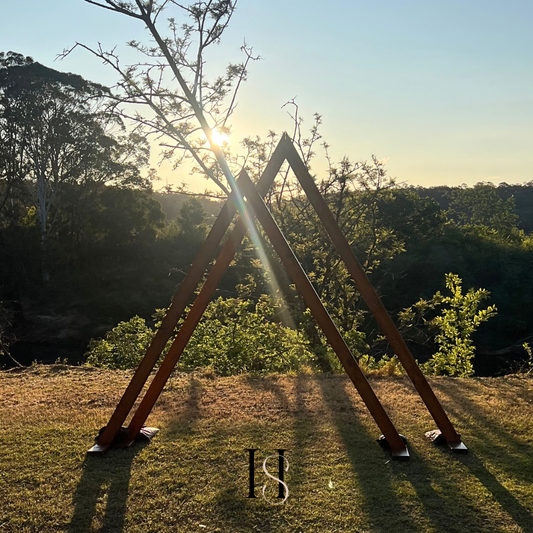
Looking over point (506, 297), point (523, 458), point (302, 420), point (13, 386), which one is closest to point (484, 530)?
point (523, 458)

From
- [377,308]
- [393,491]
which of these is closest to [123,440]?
[393,491]

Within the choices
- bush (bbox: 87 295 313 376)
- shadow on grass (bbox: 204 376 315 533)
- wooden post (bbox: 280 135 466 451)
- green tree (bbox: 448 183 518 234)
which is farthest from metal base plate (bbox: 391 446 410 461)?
green tree (bbox: 448 183 518 234)

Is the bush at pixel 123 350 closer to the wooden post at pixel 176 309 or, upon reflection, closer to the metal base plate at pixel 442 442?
the wooden post at pixel 176 309

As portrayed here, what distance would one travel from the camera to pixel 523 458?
3.55 meters

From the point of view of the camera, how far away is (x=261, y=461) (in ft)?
11.4

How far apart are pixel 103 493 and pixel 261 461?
1184 mm

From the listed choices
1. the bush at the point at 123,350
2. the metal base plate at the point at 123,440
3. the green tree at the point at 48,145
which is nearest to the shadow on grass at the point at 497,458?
the metal base plate at the point at 123,440

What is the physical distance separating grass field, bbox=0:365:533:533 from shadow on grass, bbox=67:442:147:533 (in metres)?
0.01

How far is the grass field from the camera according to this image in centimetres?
272

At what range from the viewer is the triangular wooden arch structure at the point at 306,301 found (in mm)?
3498

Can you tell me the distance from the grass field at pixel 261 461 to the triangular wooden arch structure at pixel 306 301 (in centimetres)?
24

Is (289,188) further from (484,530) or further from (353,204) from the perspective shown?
(484,530)

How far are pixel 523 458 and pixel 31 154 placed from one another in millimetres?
31211

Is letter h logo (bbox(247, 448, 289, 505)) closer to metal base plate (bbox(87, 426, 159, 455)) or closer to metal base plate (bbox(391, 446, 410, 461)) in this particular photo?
metal base plate (bbox(391, 446, 410, 461))
